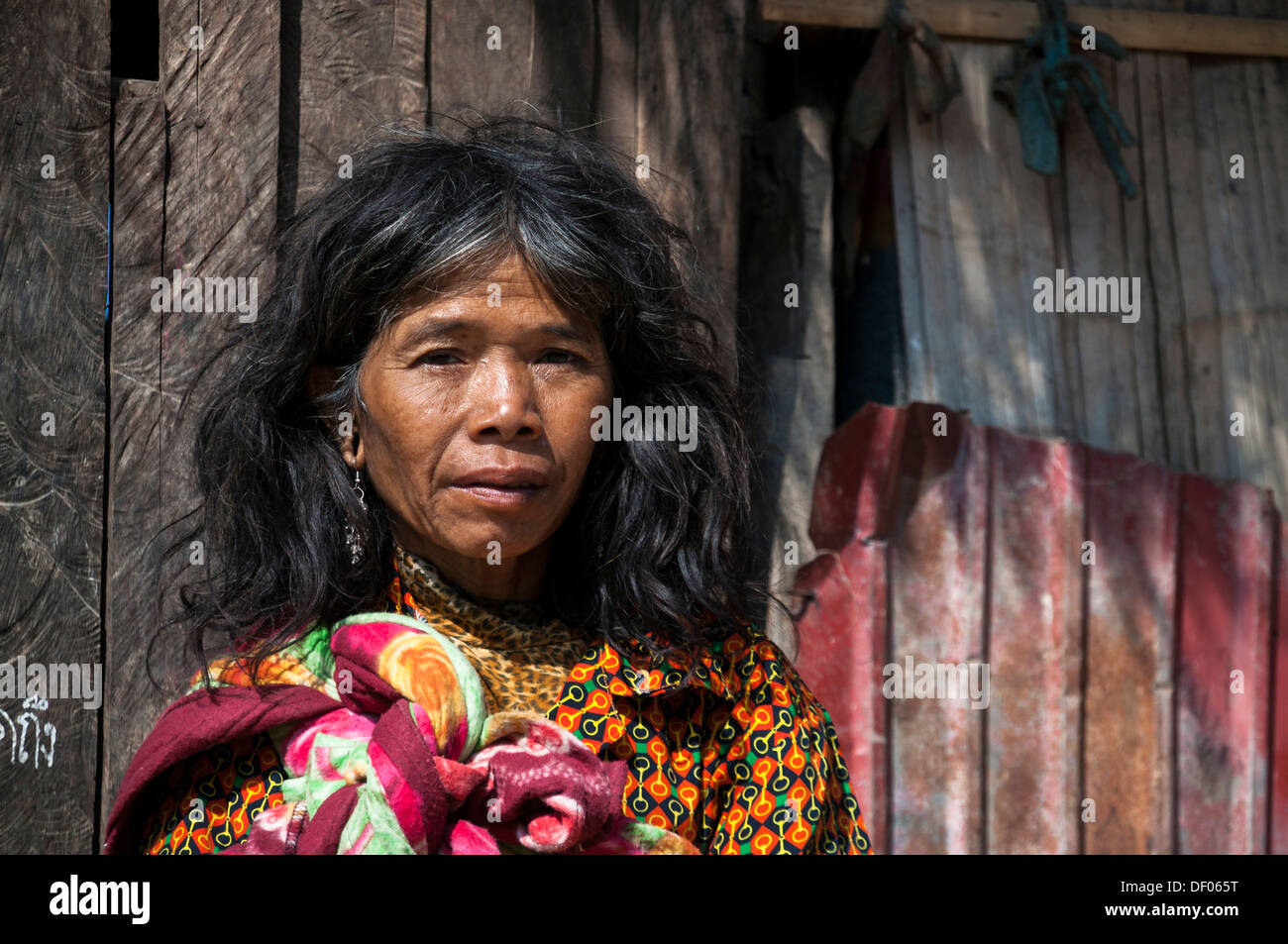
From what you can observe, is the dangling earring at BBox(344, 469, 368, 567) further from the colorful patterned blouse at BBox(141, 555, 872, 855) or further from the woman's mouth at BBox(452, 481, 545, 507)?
the woman's mouth at BBox(452, 481, 545, 507)

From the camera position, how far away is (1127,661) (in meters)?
2.59

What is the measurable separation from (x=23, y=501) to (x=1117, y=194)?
2264mm

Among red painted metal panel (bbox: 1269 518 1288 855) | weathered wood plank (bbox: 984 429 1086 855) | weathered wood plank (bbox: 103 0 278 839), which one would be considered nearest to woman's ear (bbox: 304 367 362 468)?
weathered wood plank (bbox: 103 0 278 839)

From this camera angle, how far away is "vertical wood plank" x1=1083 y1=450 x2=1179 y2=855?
8.44ft

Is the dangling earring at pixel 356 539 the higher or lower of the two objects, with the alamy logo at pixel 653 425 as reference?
lower

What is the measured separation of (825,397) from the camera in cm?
258

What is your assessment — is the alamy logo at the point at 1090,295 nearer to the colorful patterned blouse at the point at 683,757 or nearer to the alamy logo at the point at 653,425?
the alamy logo at the point at 653,425

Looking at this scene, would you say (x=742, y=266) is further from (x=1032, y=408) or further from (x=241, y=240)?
(x=241, y=240)

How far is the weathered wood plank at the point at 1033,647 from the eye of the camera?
8.34 feet

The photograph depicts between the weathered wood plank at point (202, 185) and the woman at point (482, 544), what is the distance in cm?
26

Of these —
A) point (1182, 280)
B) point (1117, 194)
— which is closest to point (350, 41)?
point (1117, 194)

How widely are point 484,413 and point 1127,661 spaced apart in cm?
165

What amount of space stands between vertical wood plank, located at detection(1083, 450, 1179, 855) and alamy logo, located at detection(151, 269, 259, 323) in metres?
1.71

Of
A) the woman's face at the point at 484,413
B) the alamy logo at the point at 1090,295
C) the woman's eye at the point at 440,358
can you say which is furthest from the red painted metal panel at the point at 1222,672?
the woman's eye at the point at 440,358
